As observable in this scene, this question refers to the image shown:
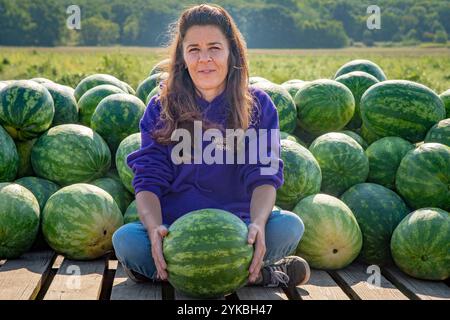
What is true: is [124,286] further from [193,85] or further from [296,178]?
[296,178]

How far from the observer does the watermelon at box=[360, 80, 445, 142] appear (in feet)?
15.7

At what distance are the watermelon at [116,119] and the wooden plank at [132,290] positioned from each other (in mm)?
1545

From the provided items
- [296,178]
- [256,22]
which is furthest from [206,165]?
[256,22]

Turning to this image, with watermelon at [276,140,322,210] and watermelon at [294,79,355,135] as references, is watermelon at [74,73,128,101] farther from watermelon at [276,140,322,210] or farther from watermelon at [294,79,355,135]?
watermelon at [276,140,322,210]

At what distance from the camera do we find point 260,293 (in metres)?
3.35

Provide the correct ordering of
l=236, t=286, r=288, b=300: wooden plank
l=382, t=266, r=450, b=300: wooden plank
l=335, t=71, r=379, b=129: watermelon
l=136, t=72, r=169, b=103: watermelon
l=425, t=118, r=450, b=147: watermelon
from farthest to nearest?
l=136, t=72, r=169, b=103: watermelon, l=335, t=71, r=379, b=129: watermelon, l=425, t=118, r=450, b=147: watermelon, l=382, t=266, r=450, b=300: wooden plank, l=236, t=286, r=288, b=300: wooden plank

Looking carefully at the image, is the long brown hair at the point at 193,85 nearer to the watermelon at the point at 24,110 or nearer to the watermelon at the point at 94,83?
the watermelon at the point at 24,110

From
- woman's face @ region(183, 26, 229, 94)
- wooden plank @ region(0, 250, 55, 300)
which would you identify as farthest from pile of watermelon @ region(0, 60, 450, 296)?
woman's face @ region(183, 26, 229, 94)

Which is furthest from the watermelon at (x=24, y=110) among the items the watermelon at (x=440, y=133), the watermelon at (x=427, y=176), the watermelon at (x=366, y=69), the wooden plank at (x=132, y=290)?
the watermelon at (x=366, y=69)

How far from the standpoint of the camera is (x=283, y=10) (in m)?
36.3

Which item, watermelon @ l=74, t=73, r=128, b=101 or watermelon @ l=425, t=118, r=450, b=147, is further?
watermelon @ l=74, t=73, r=128, b=101

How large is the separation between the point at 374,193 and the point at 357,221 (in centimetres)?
26

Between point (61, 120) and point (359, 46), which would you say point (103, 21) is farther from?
point (61, 120)

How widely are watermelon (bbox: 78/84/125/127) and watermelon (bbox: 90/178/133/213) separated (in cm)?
93
